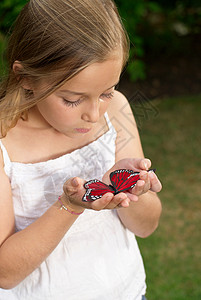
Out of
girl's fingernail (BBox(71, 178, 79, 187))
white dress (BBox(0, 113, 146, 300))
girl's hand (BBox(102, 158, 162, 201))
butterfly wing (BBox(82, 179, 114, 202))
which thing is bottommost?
white dress (BBox(0, 113, 146, 300))

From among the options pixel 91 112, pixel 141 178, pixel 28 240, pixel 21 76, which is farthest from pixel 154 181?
pixel 21 76

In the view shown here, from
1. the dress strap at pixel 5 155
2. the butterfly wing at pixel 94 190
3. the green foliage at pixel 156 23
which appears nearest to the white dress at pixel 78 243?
the dress strap at pixel 5 155

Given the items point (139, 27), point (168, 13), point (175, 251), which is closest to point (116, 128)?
point (175, 251)

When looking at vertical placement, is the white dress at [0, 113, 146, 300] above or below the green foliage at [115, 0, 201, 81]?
above

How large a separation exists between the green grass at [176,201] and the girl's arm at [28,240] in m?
2.13

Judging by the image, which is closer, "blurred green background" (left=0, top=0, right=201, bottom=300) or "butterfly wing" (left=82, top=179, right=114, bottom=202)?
"butterfly wing" (left=82, top=179, right=114, bottom=202)

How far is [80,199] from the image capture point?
1596 mm

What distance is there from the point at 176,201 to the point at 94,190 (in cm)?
317

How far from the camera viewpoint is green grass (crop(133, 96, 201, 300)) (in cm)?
373

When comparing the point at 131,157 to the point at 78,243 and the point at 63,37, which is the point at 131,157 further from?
the point at 63,37

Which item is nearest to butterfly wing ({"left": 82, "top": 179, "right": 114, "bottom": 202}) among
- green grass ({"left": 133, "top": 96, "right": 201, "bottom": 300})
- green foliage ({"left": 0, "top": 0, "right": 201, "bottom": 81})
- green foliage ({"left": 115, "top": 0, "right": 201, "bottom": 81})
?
green grass ({"left": 133, "top": 96, "right": 201, "bottom": 300})

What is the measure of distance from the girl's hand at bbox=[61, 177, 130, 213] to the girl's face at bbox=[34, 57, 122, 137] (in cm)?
24

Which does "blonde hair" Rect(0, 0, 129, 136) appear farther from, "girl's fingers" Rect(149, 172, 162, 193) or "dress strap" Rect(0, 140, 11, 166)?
"girl's fingers" Rect(149, 172, 162, 193)

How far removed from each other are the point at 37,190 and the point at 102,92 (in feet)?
1.55
